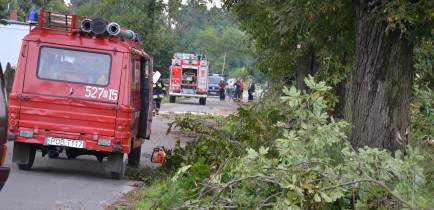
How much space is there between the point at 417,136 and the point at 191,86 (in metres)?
31.2

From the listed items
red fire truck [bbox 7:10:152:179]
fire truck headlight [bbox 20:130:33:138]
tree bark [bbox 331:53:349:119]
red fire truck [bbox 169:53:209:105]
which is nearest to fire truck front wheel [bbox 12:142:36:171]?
red fire truck [bbox 7:10:152:179]

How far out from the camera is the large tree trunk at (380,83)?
33.2 feet

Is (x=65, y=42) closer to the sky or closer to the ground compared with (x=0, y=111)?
closer to the sky

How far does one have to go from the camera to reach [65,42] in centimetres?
1292

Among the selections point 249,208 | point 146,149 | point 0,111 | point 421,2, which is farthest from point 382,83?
point 146,149

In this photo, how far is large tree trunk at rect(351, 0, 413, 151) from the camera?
33.2 ft

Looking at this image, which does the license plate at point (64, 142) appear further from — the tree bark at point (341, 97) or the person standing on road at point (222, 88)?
the person standing on road at point (222, 88)

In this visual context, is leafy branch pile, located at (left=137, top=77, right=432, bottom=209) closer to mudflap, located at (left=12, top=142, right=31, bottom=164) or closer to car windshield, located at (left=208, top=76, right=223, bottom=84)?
mudflap, located at (left=12, top=142, right=31, bottom=164)

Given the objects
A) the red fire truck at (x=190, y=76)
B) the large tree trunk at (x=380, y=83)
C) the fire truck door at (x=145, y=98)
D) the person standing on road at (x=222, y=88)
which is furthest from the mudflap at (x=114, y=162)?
the person standing on road at (x=222, y=88)

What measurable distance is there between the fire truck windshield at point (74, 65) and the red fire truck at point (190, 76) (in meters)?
34.1

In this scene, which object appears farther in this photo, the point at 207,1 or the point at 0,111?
the point at 207,1

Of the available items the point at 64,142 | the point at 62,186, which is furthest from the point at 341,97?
the point at 62,186

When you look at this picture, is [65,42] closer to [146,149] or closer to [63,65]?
[63,65]

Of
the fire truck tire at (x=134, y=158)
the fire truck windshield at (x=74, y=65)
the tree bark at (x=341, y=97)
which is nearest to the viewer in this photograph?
the fire truck windshield at (x=74, y=65)
